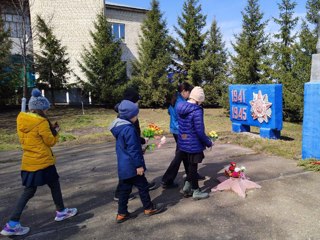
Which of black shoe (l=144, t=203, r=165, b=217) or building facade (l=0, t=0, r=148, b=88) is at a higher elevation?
building facade (l=0, t=0, r=148, b=88)

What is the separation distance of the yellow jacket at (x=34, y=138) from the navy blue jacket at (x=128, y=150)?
0.84m

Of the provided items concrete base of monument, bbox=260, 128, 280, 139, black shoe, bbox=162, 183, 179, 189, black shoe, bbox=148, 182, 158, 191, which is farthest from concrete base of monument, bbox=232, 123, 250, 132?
black shoe, bbox=148, 182, 158, 191

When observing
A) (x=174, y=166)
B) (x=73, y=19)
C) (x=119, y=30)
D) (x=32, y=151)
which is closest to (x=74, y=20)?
(x=73, y=19)

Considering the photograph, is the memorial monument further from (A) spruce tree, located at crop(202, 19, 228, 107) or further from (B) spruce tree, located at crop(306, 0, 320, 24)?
(A) spruce tree, located at crop(202, 19, 228, 107)

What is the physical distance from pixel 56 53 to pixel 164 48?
7.81 metres

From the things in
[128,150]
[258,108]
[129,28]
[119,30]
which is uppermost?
[129,28]

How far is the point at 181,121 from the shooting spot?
445 centimetres

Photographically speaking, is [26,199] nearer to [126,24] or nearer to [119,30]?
[119,30]

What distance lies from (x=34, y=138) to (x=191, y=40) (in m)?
20.3

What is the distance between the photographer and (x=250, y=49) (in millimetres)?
17969

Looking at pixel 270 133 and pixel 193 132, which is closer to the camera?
pixel 193 132

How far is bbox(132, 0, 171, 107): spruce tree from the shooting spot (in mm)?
21969

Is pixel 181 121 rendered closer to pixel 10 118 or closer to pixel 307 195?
pixel 307 195

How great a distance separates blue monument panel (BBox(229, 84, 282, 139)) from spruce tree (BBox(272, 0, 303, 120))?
6.48 meters
